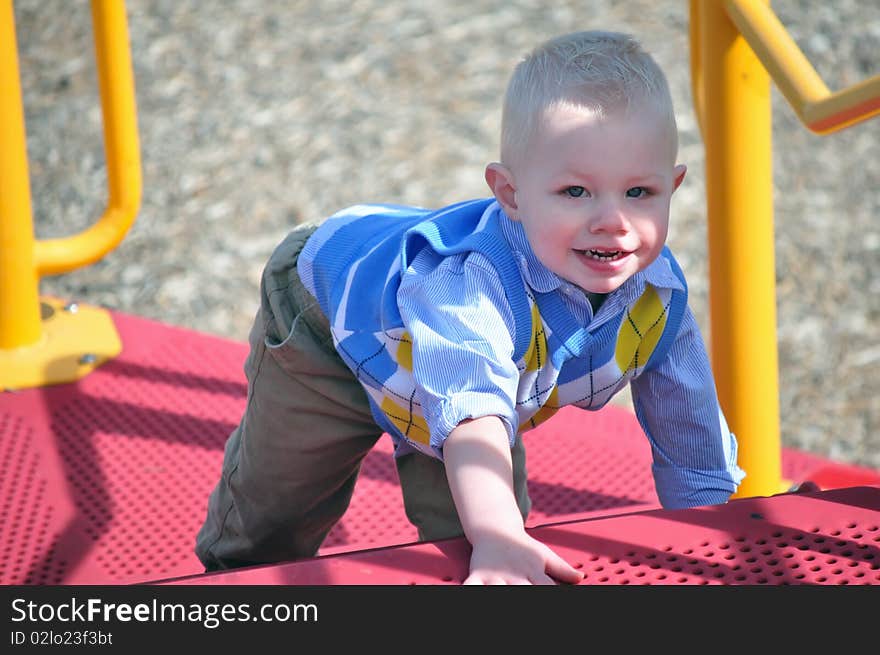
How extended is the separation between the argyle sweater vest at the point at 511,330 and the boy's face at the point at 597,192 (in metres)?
0.07

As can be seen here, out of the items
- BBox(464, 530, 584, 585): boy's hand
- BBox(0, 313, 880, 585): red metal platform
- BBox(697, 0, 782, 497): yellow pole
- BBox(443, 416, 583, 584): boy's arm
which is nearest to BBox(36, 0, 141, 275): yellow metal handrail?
BBox(0, 313, 880, 585): red metal platform

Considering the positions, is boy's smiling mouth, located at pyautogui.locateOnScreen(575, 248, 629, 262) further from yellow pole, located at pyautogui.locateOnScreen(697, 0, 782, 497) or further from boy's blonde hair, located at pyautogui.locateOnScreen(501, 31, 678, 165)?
yellow pole, located at pyautogui.locateOnScreen(697, 0, 782, 497)

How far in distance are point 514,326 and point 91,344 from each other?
1.48 metres

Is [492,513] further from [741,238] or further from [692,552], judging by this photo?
[741,238]

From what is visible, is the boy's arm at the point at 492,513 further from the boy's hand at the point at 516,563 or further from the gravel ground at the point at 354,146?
the gravel ground at the point at 354,146

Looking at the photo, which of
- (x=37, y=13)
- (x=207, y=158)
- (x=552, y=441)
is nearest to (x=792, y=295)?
(x=552, y=441)

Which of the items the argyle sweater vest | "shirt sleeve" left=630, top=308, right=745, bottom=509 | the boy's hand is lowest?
the boy's hand

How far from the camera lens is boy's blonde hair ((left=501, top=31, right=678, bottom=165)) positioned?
4.62 ft

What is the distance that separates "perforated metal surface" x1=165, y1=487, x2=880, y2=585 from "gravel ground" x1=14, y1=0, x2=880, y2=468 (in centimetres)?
204

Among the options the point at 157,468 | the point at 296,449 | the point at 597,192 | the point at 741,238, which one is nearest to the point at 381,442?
the point at 157,468

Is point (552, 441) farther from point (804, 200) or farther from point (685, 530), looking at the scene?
point (804, 200)

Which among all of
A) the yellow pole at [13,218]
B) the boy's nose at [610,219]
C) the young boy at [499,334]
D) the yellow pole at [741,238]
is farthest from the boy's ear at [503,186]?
the yellow pole at [13,218]

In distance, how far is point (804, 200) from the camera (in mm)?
4223

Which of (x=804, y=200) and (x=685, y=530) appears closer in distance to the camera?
(x=685, y=530)
